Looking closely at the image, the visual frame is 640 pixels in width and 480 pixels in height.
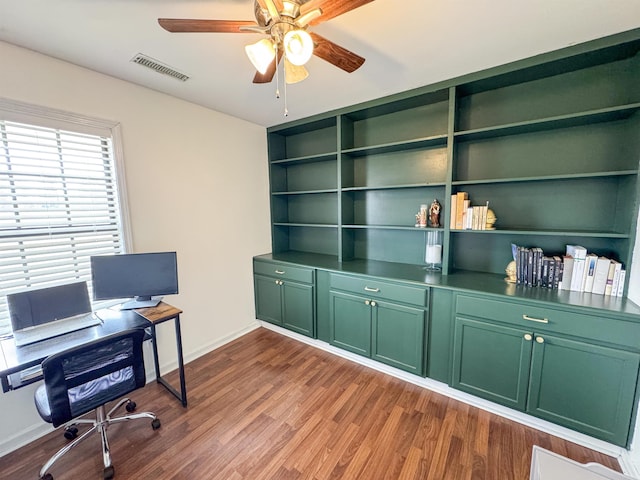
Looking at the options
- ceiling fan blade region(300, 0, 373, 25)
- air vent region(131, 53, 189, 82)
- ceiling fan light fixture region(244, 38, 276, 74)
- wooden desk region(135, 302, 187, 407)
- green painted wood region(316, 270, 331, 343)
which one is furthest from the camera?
green painted wood region(316, 270, 331, 343)

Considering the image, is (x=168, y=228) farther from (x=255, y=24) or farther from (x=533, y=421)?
(x=533, y=421)

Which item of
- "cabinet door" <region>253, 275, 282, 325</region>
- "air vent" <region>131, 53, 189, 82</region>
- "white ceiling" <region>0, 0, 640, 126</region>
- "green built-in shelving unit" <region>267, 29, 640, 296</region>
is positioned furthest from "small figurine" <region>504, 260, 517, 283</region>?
"air vent" <region>131, 53, 189, 82</region>

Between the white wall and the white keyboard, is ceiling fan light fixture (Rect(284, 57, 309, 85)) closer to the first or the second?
the white wall

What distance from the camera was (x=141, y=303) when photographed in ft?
6.84

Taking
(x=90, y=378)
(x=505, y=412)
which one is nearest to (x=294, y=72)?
(x=90, y=378)

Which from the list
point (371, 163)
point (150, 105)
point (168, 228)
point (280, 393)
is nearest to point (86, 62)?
point (150, 105)

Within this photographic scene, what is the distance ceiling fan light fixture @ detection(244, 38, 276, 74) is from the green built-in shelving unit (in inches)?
58.4

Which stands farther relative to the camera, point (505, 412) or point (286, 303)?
point (286, 303)

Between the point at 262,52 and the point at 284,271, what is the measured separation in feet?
7.04

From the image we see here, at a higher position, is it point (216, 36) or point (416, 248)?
point (216, 36)

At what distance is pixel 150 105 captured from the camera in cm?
225

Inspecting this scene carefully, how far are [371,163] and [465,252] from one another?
129 centimetres

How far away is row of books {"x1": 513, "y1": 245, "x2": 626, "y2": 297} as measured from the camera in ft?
5.71

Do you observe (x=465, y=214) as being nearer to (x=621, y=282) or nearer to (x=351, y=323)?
(x=621, y=282)
